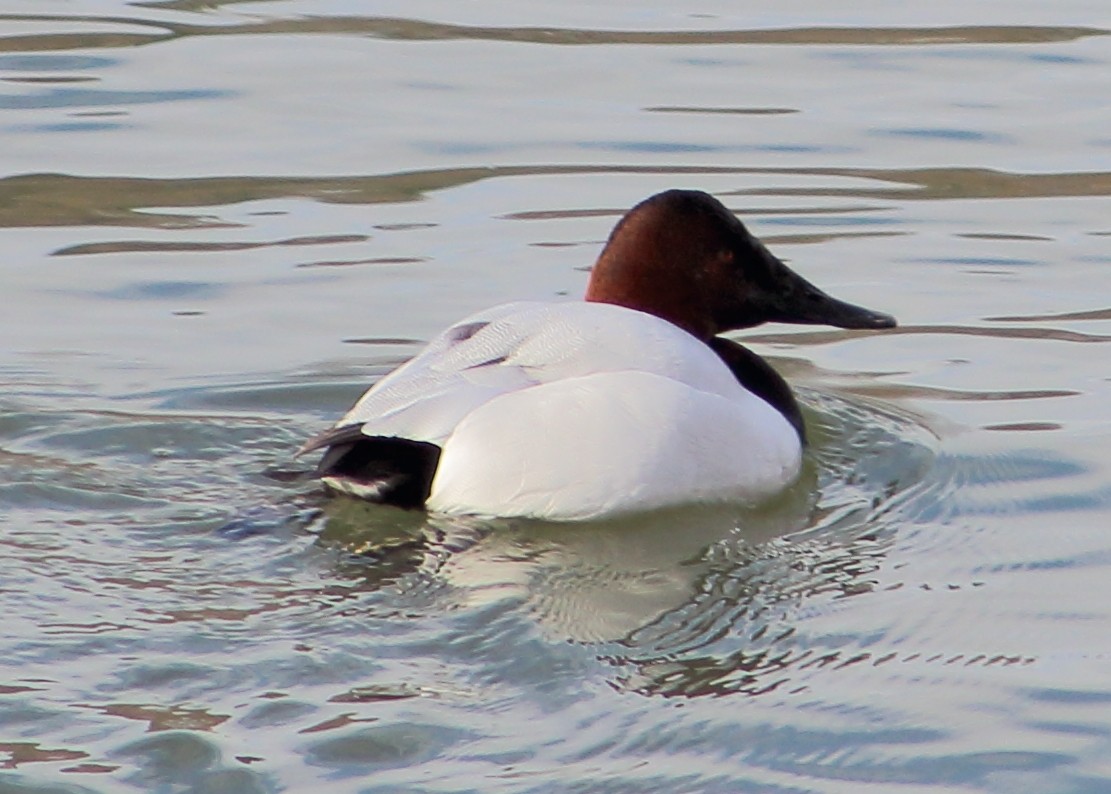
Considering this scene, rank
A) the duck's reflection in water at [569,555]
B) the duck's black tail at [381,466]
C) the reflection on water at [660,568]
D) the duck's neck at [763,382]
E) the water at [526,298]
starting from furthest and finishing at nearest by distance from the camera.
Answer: the duck's neck at [763,382] → the duck's black tail at [381,466] → the duck's reflection in water at [569,555] → the reflection on water at [660,568] → the water at [526,298]

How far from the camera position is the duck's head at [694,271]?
5648 mm

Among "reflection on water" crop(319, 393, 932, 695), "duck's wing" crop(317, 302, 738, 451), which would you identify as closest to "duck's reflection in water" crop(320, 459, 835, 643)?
"reflection on water" crop(319, 393, 932, 695)

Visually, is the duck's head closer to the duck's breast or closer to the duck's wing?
the duck's wing

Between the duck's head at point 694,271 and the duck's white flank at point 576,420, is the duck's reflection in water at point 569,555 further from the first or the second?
the duck's head at point 694,271

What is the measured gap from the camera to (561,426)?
4.90m

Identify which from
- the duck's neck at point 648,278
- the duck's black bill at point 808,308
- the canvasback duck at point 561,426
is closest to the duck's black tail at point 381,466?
the canvasback duck at point 561,426

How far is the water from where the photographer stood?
12.8 feet

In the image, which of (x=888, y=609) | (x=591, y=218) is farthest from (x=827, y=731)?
(x=591, y=218)

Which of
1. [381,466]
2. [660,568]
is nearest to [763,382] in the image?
[660,568]

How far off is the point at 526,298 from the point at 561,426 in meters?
2.15

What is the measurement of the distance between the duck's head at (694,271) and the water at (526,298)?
39 cm

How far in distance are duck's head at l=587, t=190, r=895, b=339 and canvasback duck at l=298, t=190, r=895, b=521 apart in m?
0.28

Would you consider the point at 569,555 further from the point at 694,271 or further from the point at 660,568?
the point at 694,271

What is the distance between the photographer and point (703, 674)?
165 inches
